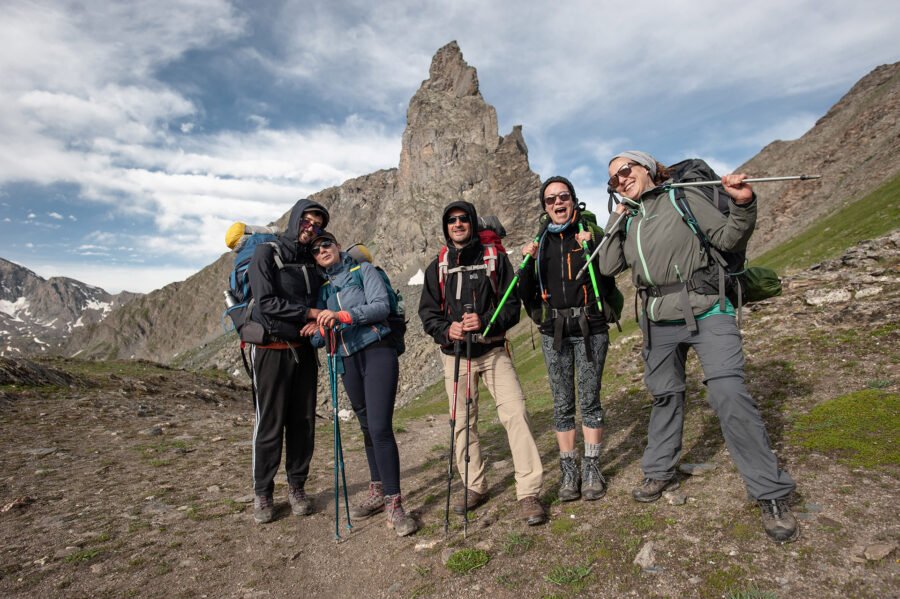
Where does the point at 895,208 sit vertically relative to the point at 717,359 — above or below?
above

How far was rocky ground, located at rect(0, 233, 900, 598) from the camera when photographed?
4.63m

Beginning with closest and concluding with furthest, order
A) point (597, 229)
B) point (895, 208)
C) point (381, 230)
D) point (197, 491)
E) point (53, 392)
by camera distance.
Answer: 1. point (597, 229)
2. point (197, 491)
3. point (53, 392)
4. point (895, 208)
5. point (381, 230)

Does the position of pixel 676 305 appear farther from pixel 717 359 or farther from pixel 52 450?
pixel 52 450

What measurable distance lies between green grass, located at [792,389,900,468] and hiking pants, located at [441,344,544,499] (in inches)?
151

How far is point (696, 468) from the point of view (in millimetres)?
6680

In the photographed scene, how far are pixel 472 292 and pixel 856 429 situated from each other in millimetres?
5756

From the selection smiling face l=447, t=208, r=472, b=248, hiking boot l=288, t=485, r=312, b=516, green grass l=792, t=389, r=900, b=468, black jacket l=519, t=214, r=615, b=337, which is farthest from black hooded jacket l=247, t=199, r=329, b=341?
green grass l=792, t=389, r=900, b=468

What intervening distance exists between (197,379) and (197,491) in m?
18.7

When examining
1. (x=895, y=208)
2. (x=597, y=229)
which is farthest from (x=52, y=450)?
(x=895, y=208)

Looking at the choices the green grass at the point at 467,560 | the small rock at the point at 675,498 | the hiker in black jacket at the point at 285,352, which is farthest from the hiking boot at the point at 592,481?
the hiker in black jacket at the point at 285,352

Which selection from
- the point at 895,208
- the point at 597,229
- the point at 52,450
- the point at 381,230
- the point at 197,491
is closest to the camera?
the point at 597,229

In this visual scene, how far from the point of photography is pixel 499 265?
7.09 metres

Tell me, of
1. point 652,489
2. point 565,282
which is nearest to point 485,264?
point 565,282

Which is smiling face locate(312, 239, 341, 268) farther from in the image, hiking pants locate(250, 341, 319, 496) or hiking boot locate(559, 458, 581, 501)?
hiking boot locate(559, 458, 581, 501)
